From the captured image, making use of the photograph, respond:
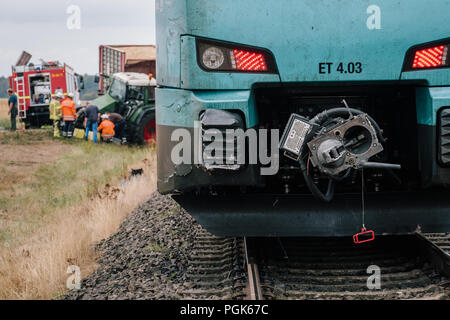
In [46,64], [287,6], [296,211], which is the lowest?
[296,211]

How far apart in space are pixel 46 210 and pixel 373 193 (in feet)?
21.9

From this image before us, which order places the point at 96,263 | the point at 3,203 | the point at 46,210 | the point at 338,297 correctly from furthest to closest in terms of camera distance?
the point at 3,203 → the point at 46,210 → the point at 96,263 → the point at 338,297

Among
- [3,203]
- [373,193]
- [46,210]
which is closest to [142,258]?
[373,193]

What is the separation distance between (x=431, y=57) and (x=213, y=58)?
147 cm

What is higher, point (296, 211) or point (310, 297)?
point (296, 211)

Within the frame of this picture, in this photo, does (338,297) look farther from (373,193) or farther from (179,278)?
(179,278)

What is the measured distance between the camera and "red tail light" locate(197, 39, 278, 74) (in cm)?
388

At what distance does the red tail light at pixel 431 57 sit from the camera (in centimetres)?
385

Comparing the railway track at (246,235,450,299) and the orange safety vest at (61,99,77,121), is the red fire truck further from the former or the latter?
the railway track at (246,235,450,299)

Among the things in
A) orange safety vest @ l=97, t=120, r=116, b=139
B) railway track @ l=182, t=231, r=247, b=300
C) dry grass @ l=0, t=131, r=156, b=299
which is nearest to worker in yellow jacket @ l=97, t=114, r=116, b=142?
orange safety vest @ l=97, t=120, r=116, b=139

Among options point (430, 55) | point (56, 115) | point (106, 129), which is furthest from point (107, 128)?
point (430, 55)

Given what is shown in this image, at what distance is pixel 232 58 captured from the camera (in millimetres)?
3896

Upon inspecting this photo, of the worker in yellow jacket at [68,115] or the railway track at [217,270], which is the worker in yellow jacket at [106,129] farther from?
the railway track at [217,270]

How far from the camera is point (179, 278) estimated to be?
14.1 ft
